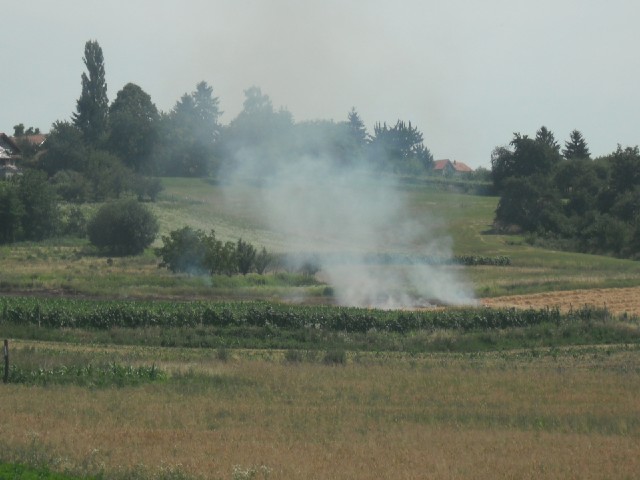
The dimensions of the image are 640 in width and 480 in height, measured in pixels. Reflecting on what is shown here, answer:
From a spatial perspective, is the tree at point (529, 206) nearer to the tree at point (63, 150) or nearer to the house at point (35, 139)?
the tree at point (63, 150)

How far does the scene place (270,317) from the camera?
48.9m

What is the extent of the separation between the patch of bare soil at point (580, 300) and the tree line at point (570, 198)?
109 feet

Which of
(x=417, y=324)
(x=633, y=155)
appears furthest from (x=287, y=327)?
(x=633, y=155)

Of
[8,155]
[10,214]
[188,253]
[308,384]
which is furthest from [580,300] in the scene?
[8,155]

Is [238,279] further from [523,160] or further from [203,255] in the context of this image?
[523,160]

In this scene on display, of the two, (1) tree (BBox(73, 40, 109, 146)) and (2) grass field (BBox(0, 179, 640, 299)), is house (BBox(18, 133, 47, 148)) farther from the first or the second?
(2) grass field (BBox(0, 179, 640, 299))

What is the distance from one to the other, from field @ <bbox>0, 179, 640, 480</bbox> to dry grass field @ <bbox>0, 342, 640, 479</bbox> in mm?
81

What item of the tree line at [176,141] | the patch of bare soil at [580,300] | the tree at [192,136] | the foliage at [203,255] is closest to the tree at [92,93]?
the tree line at [176,141]

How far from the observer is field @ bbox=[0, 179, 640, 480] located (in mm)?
22016

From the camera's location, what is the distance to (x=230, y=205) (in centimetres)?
9556

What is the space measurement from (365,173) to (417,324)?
35638mm

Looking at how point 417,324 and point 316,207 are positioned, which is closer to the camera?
point 417,324

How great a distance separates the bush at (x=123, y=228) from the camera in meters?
85.9

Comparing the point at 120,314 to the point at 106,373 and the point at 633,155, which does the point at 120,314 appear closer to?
the point at 106,373
